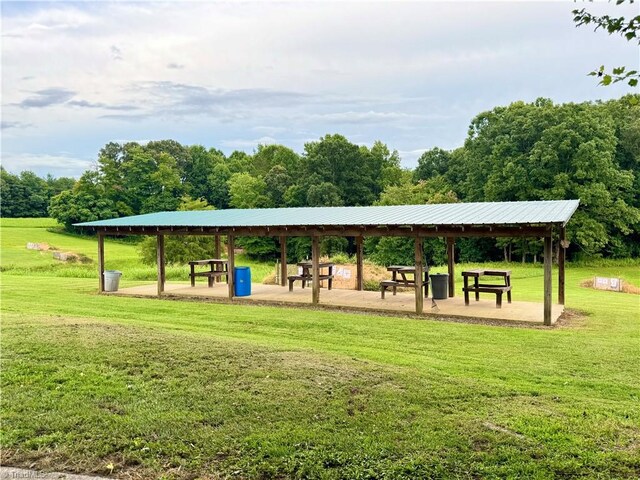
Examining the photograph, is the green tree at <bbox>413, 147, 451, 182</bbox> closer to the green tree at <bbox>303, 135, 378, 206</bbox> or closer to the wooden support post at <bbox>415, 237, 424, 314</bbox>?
the green tree at <bbox>303, 135, 378, 206</bbox>

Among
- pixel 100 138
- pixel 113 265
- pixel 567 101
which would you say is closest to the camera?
pixel 567 101

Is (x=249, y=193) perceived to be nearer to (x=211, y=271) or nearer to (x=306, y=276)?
(x=211, y=271)

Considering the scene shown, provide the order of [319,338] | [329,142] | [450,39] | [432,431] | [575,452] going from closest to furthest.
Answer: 1. [575,452]
2. [432,431]
3. [450,39]
4. [319,338]
5. [329,142]

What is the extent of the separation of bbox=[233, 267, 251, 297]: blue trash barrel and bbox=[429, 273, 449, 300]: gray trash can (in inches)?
189

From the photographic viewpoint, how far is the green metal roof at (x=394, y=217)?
10.7 meters

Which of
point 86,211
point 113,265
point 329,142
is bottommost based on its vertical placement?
point 113,265

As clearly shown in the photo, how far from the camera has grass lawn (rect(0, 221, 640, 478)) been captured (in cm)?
383

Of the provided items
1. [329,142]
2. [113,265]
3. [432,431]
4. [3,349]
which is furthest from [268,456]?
[329,142]

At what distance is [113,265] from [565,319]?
108 feet

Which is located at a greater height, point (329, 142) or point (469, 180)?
point (329, 142)

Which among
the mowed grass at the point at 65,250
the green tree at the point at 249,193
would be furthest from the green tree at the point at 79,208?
the green tree at the point at 249,193

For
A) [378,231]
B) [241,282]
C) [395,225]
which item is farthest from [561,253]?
[241,282]

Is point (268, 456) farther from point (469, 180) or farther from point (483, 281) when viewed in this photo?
point (469, 180)

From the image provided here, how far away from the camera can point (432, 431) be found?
427 cm
